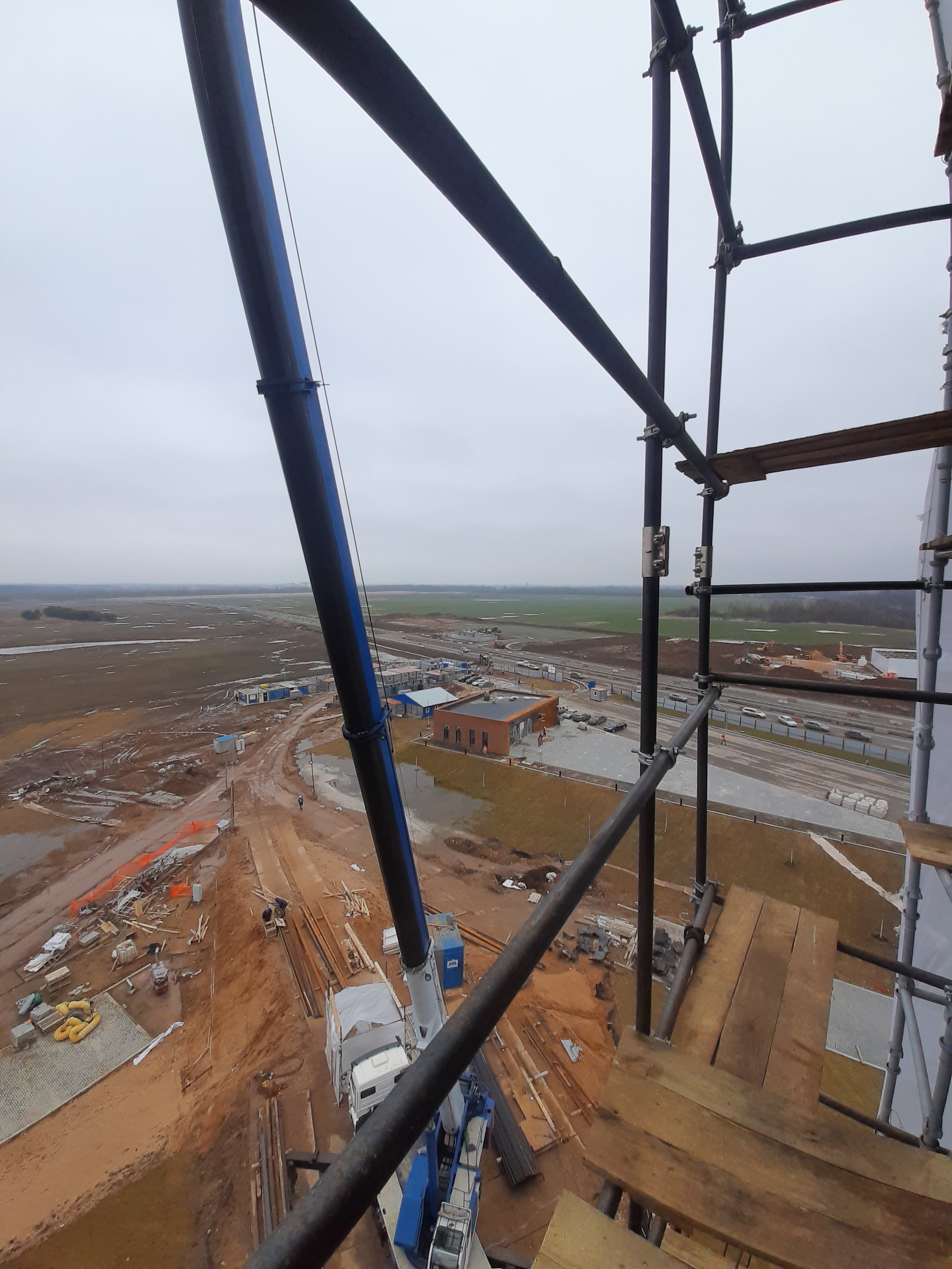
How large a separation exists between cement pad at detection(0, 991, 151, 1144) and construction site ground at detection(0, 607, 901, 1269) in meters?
0.27

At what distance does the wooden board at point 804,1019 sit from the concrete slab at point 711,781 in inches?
475

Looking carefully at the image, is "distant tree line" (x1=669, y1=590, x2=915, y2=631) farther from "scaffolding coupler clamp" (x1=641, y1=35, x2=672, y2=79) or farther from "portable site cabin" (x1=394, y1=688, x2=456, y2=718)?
"scaffolding coupler clamp" (x1=641, y1=35, x2=672, y2=79)

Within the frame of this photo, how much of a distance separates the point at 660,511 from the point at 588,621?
96849 millimetres

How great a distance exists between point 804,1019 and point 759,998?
191 mm

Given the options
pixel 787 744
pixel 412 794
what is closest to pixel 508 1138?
pixel 412 794

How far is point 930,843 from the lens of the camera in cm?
314

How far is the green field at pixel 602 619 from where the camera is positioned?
7325 cm

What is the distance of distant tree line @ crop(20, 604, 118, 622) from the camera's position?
101m

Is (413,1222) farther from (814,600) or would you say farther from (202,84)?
(814,600)

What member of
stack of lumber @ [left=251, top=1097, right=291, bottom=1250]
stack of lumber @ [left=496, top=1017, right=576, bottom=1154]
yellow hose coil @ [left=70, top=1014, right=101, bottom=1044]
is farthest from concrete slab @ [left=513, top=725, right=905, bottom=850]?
yellow hose coil @ [left=70, top=1014, right=101, bottom=1044]

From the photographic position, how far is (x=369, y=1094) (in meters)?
7.91

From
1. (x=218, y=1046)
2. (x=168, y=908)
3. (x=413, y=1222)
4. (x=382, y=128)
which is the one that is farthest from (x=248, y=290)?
(x=168, y=908)

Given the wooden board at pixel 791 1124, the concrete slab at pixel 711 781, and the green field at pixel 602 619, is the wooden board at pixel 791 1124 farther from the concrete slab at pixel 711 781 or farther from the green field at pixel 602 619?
the green field at pixel 602 619

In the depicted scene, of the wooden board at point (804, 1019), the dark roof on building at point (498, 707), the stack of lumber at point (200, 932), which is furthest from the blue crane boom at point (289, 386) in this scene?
the dark roof on building at point (498, 707)
